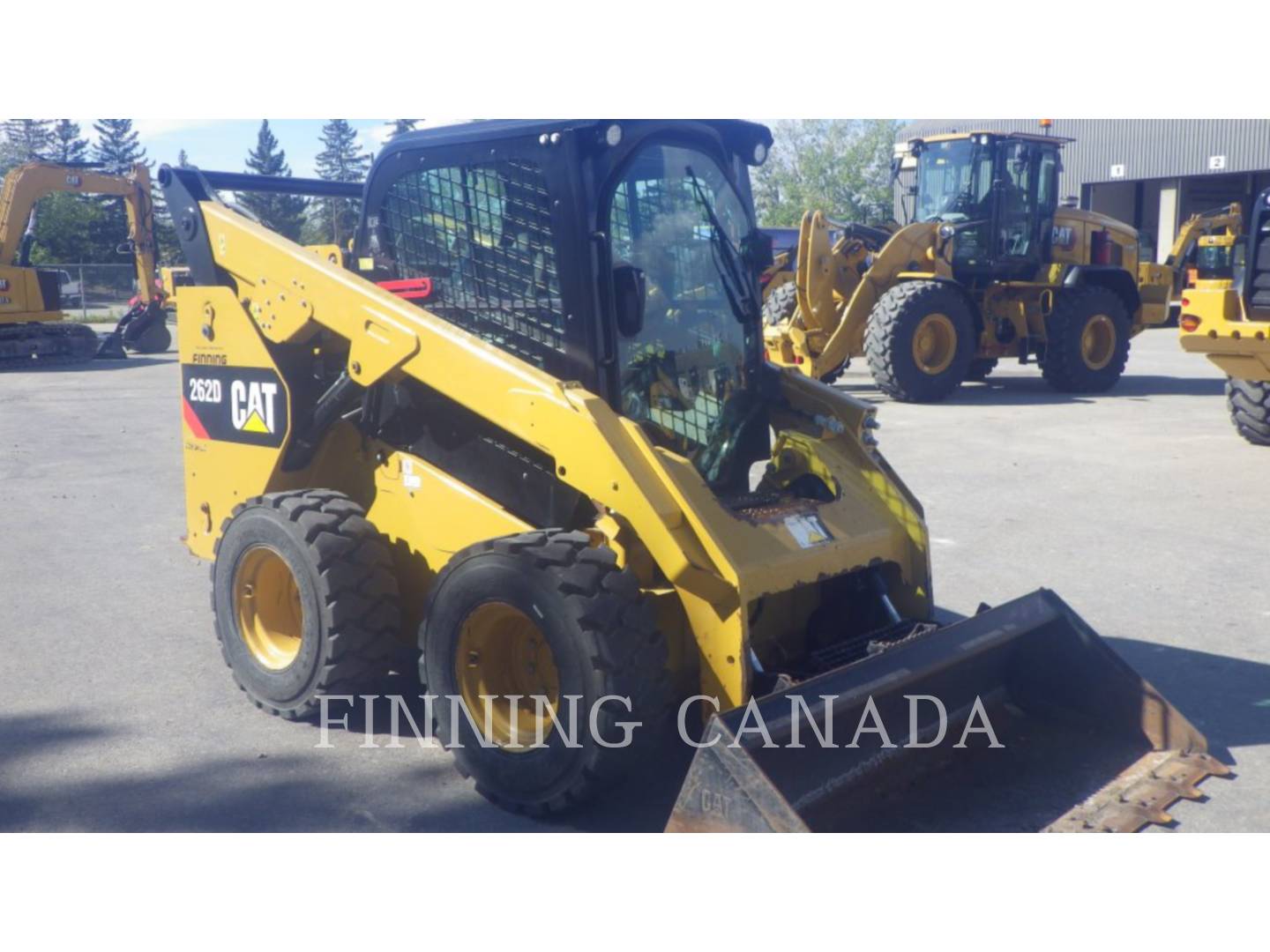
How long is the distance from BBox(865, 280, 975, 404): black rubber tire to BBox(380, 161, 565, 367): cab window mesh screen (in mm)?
9339

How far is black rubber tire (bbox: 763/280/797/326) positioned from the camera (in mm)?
15125

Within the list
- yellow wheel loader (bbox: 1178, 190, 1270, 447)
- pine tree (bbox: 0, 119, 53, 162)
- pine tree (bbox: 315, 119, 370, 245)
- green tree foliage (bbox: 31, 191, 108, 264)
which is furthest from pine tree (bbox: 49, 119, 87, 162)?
yellow wheel loader (bbox: 1178, 190, 1270, 447)

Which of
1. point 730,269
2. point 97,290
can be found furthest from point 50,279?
point 730,269

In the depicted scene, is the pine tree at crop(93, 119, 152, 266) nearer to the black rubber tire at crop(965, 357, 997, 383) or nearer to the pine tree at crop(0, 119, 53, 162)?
the pine tree at crop(0, 119, 53, 162)

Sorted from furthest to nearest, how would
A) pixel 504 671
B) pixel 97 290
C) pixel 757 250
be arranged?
pixel 97 290, pixel 757 250, pixel 504 671

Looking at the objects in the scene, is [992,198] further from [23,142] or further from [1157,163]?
[23,142]

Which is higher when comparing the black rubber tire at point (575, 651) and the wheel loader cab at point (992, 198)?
the wheel loader cab at point (992, 198)

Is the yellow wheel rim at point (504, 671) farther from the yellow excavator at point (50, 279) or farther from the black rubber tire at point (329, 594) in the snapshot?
the yellow excavator at point (50, 279)

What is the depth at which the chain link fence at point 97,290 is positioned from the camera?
110 ft

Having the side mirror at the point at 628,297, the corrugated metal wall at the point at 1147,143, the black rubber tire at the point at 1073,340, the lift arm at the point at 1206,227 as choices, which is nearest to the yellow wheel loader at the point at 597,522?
the side mirror at the point at 628,297

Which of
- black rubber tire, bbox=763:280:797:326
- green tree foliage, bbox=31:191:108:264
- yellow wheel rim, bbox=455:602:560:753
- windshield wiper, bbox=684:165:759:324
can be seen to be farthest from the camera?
green tree foliage, bbox=31:191:108:264

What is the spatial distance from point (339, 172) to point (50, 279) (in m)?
11.3

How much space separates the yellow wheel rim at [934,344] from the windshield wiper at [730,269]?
9164mm

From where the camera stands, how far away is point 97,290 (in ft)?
114
